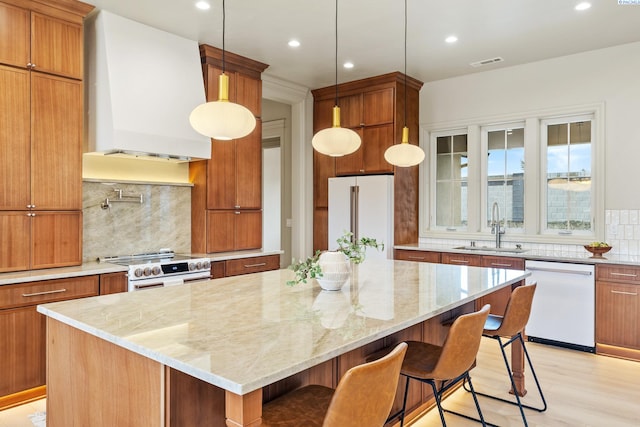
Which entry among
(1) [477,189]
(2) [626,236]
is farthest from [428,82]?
(2) [626,236]

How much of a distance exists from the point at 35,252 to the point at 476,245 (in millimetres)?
4339

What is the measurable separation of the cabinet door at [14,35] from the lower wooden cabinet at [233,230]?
1.97 metres

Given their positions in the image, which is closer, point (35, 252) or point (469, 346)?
point (469, 346)

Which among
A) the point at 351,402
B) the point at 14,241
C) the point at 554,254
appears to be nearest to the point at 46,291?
the point at 14,241

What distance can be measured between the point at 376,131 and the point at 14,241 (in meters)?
3.78

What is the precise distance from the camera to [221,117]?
218 centimetres

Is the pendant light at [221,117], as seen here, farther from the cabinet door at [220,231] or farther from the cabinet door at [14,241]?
the cabinet door at [220,231]

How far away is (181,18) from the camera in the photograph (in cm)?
367

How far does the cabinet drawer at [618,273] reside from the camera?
12.3 feet

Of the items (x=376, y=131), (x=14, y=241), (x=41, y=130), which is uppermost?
(x=376, y=131)

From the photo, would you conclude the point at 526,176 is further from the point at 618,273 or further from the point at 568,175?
the point at 618,273

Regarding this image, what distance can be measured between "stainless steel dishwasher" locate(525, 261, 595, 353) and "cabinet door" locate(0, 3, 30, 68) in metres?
4.54

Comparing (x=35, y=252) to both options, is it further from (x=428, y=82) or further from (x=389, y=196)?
(x=428, y=82)

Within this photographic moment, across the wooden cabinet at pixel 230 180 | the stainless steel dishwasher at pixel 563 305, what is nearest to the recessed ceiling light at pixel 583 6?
the stainless steel dishwasher at pixel 563 305
